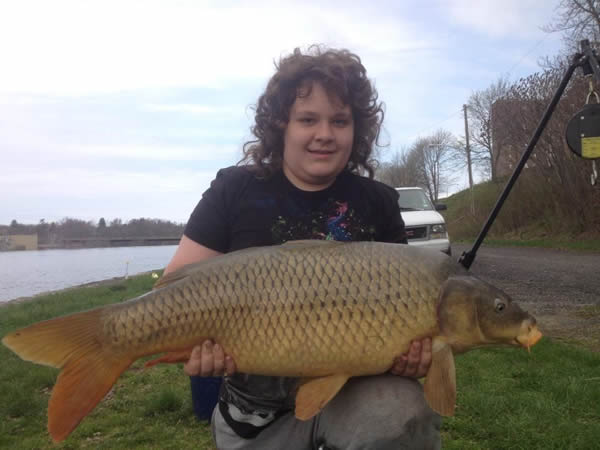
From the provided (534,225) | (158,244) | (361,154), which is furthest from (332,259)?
(158,244)

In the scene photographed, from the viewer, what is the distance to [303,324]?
157 centimetres

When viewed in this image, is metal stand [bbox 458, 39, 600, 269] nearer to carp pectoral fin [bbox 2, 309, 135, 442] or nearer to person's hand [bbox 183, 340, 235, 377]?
person's hand [bbox 183, 340, 235, 377]

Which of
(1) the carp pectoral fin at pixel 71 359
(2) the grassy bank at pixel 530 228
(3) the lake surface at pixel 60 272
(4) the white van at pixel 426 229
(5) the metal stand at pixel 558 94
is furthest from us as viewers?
(3) the lake surface at pixel 60 272

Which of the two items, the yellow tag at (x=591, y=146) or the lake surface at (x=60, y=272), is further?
the lake surface at (x=60, y=272)

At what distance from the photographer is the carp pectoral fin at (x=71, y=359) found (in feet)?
4.91

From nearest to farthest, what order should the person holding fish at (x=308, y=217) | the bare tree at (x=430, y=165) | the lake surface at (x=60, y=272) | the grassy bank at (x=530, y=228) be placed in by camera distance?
the person holding fish at (x=308, y=217) < the grassy bank at (x=530, y=228) < the lake surface at (x=60, y=272) < the bare tree at (x=430, y=165)

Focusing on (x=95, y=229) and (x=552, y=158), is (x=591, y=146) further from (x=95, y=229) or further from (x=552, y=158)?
(x=95, y=229)

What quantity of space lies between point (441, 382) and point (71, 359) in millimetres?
1214

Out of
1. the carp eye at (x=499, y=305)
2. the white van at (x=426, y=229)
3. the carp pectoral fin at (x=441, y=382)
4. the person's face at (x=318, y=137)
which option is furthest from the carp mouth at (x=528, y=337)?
the white van at (x=426, y=229)

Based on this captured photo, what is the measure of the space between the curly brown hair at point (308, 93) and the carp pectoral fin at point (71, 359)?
976 mm

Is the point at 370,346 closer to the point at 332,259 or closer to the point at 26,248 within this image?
the point at 332,259

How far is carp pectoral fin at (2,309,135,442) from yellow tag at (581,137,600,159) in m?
2.31

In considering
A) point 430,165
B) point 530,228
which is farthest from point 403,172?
point 530,228

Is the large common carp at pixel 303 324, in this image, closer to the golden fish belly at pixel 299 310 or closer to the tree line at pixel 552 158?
the golden fish belly at pixel 299 310
